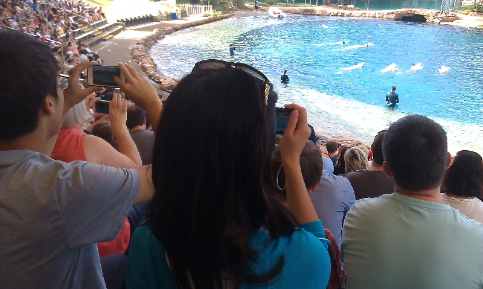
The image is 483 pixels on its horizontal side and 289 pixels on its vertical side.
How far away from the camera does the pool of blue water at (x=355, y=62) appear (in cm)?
1289

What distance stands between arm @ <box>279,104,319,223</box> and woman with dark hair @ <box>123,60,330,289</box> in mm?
119

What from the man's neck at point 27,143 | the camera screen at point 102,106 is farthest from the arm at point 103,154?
the camera screen at point 102,106

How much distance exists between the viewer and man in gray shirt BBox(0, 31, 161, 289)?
820 millimetres

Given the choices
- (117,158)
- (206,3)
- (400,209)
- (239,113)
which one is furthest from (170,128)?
(206,3)

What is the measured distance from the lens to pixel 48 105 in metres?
0.95

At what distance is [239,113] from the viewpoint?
28.7 inches

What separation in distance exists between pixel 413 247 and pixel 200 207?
30.8 inches

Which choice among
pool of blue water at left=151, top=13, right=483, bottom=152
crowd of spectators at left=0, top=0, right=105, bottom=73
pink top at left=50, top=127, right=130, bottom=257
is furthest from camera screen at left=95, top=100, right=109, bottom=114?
pool of blue water at left=151, top=13, right=483, bottom=152

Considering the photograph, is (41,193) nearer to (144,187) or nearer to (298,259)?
(144,187)

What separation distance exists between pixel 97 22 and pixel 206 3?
19328 mm

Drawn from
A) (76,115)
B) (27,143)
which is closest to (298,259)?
(27,143)

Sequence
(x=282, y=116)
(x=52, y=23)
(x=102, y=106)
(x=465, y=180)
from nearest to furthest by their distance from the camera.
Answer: (x=282, y=116) < (x=465, y=180) < (x=102, y=106) < (x=52, y=23)

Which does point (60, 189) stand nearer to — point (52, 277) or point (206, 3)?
point (52, 277)

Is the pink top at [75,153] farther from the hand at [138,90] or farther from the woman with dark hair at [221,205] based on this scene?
the woman with dark hair at [221,205]
